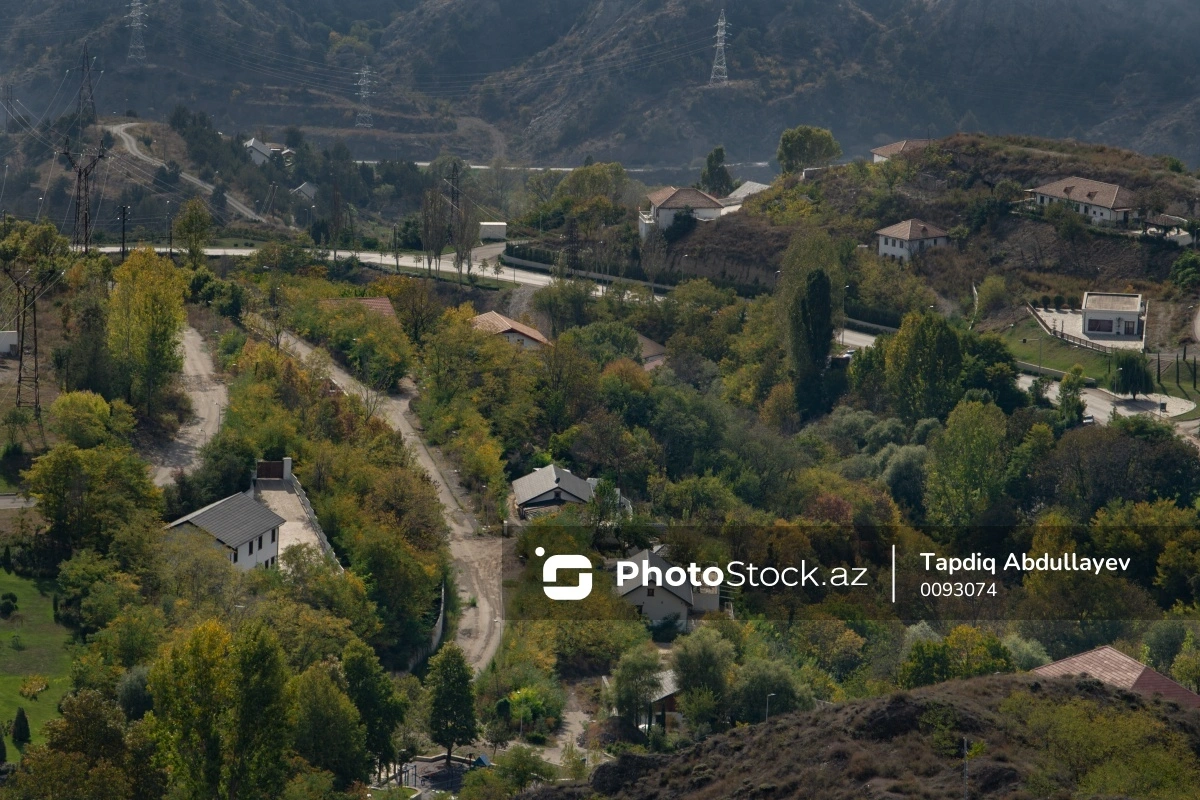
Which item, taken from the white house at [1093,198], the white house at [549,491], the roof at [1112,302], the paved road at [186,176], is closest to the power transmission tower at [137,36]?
the paved road at [186,176]

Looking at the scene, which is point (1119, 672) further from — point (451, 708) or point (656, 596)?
point (451, 708)

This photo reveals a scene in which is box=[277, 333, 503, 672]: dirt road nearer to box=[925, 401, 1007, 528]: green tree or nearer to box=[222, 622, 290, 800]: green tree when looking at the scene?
box=[222, 622, 290, 800]: green tree

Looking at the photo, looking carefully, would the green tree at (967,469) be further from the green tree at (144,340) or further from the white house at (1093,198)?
the green tree at (144,340)

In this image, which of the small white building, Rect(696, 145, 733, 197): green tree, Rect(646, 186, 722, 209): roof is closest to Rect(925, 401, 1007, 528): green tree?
Rect(646, 186, 722, 209): roof

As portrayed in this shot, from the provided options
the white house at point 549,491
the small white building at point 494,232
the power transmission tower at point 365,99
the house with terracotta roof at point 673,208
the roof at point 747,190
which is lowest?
the white house at point 549,491

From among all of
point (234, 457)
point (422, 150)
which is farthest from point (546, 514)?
point (422, 150)
